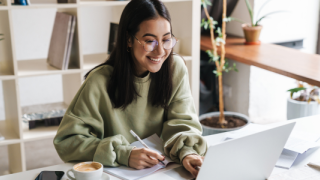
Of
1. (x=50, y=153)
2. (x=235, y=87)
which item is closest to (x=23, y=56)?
(x=50, y=153)

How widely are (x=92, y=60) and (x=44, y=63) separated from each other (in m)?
0.29

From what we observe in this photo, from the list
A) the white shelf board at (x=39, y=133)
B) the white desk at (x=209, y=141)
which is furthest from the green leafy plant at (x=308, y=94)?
the white shelf board at (x=39, y=133)

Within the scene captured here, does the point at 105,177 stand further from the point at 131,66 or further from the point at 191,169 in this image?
the point at 131,66

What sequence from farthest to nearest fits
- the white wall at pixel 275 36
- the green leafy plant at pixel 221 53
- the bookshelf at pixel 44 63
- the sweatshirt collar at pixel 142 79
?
the white wall at pixel 275 36 → the green leafy plant at pixel 221 53 → the bookshelf at pixel 44 63 → the sweatshirt collar at pixel 142 79

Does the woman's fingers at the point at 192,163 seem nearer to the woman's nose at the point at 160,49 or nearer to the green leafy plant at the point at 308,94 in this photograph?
Answer: the woman's nose at the point at 160,49

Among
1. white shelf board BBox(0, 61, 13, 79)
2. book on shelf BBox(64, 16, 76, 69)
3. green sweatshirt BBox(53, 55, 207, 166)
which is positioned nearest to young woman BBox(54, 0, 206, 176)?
green sweatshirt BBox(53, 55, 207, 166)

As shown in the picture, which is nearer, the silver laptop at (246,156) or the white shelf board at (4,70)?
the silver laptop at (246,156)

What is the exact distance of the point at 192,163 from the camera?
112 cm

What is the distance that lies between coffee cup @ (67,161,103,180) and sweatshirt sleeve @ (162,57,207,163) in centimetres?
26

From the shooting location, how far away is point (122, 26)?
4.14 feet

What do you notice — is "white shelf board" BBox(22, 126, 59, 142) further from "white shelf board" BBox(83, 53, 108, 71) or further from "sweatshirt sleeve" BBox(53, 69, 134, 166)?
"sweatshirt sleeve" BBox(53, 69, 134, 166)

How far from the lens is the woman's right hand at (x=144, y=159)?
1.12 meters

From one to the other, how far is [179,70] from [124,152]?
1.47 feet

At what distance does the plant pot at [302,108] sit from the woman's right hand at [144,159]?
1749 mm
